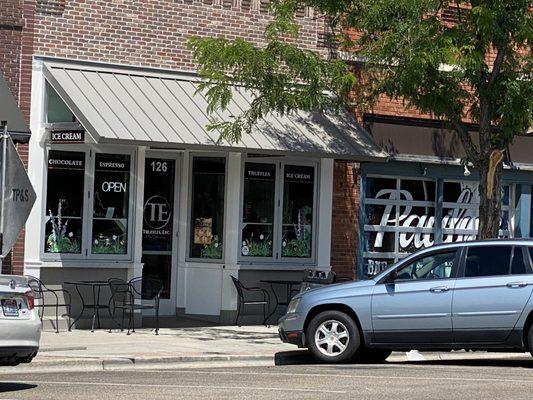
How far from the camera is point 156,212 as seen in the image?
22281 millimetres

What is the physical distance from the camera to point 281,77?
2005 centimetres

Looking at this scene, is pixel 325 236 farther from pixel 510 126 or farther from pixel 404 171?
pixel 510 126

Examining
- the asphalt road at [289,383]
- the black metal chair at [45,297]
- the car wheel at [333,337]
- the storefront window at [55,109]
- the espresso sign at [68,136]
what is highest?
the storefront window at [55,109]

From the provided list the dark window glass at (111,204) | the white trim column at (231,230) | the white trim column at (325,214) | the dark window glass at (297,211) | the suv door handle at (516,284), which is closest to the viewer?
the suv door handle at (516,284)

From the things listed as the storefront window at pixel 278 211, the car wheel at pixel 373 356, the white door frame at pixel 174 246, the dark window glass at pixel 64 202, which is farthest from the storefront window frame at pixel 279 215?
the car wheel at pixel 373 356

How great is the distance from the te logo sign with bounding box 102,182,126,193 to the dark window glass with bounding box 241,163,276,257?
2285mm

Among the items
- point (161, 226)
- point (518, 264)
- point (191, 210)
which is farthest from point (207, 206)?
point (518, 264)

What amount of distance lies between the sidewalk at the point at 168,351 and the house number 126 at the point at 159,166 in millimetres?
2833

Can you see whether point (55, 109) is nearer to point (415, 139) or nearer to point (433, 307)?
point (415, 139)

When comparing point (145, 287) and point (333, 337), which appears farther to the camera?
point (145, 287)

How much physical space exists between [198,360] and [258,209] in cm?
579

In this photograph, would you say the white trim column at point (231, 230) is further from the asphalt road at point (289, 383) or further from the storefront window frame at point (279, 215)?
the asphalt road at point (289, 383)

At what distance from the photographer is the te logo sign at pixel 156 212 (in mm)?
22156

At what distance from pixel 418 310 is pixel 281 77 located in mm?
4917
